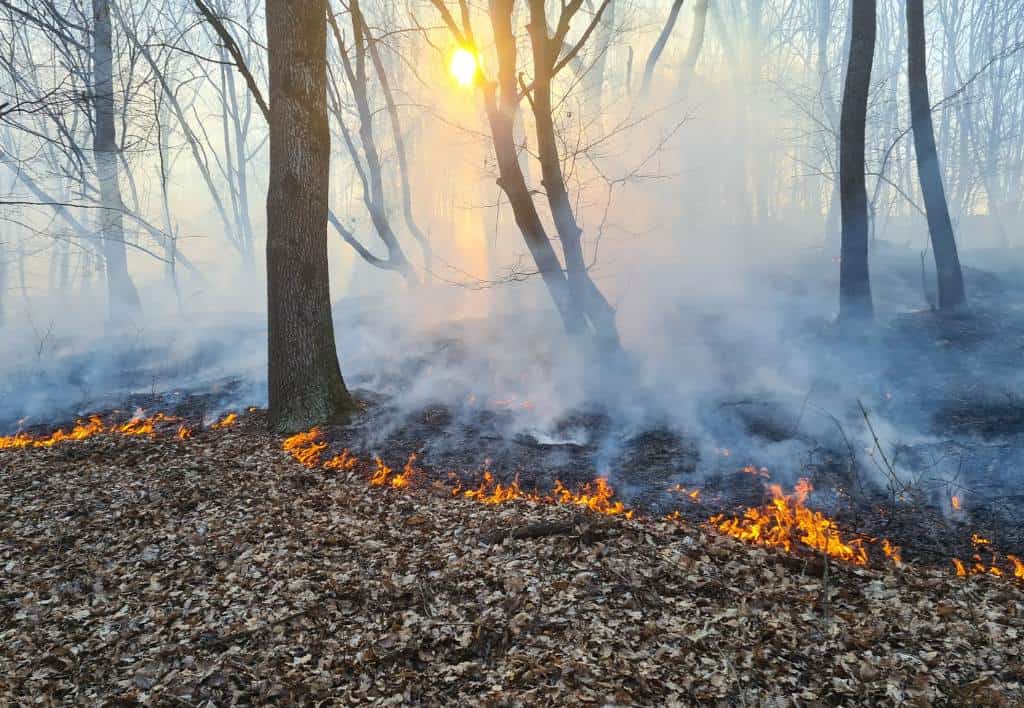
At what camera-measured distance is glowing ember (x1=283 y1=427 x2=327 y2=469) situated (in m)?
6.71

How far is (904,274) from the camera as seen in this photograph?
15.4 m

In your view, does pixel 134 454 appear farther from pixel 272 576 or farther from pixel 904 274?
pixel 904 274

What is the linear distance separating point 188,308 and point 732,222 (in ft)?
72.4

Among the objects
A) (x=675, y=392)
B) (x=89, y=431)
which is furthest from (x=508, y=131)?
(x=89, y=431)

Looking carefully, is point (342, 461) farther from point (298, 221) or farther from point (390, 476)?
point (298, 221)

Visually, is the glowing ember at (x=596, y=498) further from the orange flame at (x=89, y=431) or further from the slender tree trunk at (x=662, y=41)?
the slender tree trunk at (x=662, y=41)

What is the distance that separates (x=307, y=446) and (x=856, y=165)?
955cm

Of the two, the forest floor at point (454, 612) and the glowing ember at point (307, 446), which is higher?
the glowing ember at point (307, 446)

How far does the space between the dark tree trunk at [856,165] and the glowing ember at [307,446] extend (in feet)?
28.5

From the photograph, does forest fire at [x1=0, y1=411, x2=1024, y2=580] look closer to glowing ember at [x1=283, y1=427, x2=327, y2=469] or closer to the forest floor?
glowing ember at [x1=283, y1=427, x2=327, y2=469]

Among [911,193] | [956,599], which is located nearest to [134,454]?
[956,599]

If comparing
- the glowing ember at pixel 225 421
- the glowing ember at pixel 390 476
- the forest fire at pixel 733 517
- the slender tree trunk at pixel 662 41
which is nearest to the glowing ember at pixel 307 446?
the forest fire at pixel 733 517

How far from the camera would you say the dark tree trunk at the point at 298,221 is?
23.1ft

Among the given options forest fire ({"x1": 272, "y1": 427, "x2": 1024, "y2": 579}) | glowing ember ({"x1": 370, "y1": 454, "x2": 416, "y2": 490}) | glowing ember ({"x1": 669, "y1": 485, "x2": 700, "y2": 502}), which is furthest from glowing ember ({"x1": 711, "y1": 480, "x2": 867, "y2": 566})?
glowing ember ({"x1": 370, "y1": 454, "x2": 416, "y2": 490})
